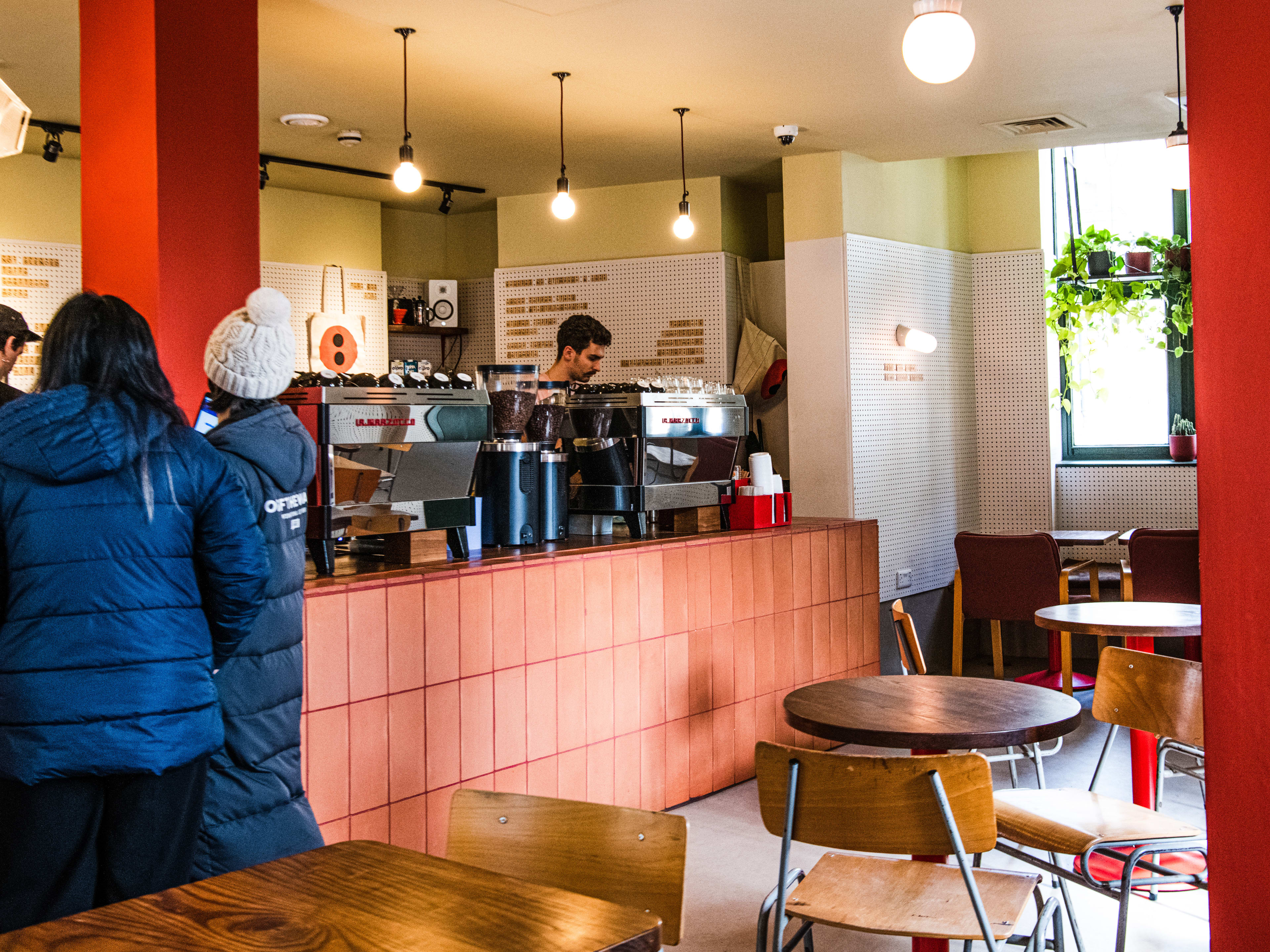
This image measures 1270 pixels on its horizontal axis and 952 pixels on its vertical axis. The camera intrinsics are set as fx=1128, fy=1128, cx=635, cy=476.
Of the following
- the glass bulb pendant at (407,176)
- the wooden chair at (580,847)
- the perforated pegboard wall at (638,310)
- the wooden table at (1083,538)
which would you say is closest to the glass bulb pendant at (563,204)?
the glass bulb pendant at (407,176)

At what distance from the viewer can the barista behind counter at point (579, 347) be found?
5.29 m

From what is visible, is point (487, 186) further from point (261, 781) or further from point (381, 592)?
point (261, 781)

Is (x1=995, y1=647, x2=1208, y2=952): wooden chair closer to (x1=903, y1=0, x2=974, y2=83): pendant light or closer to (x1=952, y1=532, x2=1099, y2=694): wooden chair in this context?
(x1=903, y1=0, x2=974, y2=83): pendant light

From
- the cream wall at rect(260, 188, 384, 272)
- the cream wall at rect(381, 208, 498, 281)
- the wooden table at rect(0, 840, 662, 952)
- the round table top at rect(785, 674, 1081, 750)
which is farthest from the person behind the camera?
the cream wall at rect(381, 208, 498, 281)

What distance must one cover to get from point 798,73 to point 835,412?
6.79 ft

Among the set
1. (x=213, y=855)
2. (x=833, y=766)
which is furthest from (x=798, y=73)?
(x=213, y=855)

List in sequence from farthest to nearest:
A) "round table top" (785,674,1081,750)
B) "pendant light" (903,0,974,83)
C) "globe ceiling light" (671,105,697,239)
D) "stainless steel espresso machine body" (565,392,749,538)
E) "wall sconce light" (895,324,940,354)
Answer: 1. "wall sconce light" (895,324,940,354)
2. "globe ceiling light" (671,105,697,239)
3. "stainless steel espresso machine body" (565,392,749,538)
4. "pendant light" (903,0,974,83)
5. "round table top" (785,674,1081,750)

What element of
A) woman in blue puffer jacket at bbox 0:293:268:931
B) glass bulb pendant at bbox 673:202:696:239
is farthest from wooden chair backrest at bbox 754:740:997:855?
glass bulb pendant at bbox 673:202:696:239

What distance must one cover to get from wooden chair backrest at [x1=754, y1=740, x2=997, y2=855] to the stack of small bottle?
9.03 ft

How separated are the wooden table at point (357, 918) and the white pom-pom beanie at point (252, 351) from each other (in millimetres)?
1239

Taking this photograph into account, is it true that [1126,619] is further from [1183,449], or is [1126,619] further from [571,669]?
[1183,449]

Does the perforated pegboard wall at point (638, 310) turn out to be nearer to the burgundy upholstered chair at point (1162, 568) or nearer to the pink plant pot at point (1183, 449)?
the burgundy upholstered chair at point (1162, 568)

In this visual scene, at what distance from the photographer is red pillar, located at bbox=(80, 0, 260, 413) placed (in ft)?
11.3

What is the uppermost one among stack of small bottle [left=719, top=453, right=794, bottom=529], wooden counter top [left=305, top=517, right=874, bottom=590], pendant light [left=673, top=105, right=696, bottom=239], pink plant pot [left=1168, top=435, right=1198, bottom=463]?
pendant light [left=673, top=105, right=696, bottom=239]
